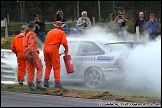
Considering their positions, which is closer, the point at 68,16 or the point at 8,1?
the point at 68,16

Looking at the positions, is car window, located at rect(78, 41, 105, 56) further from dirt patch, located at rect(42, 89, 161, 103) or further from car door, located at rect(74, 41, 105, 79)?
dirt patch, located at rect(42, 89, 161, 103)

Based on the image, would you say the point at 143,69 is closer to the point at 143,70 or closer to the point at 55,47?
the point at 143,70

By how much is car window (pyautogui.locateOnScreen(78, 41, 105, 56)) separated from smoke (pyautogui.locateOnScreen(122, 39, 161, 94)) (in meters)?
0.99

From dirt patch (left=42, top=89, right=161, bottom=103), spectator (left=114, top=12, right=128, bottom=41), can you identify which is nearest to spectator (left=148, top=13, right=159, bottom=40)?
spectator (left=114, top=12, right=128, bottom=41)

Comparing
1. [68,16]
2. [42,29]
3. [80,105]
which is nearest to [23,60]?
[80,105]

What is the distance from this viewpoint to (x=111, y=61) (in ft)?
38.9

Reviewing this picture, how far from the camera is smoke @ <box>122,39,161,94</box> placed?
11.3 m

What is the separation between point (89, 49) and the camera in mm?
12594

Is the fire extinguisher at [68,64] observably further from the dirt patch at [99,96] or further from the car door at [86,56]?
the dirt patch at [99,96]

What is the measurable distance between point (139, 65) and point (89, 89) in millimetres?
1503

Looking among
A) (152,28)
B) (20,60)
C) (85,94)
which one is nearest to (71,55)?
(20,60)

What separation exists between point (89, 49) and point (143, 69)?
6.07ft

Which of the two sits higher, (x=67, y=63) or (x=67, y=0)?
(x=67, y=0)

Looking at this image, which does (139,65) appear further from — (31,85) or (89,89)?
(31,85)
